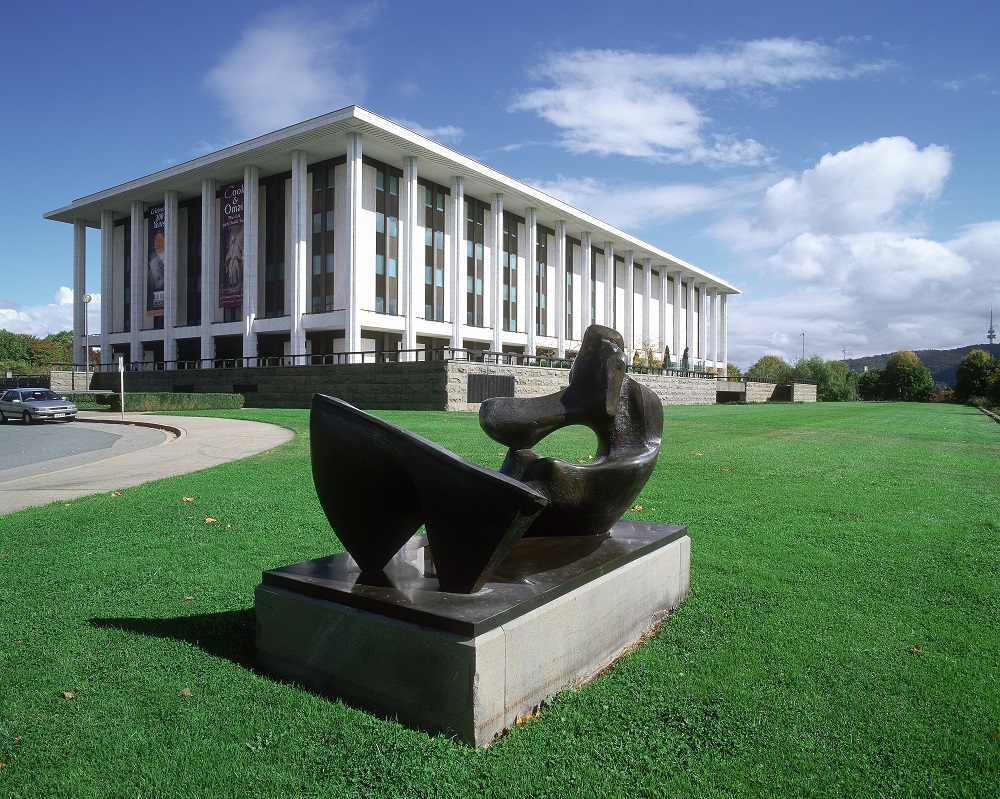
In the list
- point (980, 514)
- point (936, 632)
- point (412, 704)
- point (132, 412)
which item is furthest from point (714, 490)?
point (132, 412)

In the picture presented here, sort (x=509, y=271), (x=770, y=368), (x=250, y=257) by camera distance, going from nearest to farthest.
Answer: (x=250, y=257) → (x=509, y=271) → (x=770, y=368)

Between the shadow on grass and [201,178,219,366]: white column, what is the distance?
4452 cm

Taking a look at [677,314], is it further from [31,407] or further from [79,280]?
[31,407]

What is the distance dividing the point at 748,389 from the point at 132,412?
49985 millimetres

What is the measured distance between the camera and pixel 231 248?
145 ft

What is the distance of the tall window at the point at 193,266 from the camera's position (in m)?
49.9

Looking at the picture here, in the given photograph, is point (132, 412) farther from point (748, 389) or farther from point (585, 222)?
point (748, 389)

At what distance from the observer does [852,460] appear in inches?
509

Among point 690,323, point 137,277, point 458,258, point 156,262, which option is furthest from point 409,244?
point 690,323

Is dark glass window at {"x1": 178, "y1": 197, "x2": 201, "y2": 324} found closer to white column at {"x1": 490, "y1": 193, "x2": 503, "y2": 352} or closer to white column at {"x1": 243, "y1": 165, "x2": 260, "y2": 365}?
white column at {"x1": 243, "y1": 165, "x2": 260, "y2": 365}

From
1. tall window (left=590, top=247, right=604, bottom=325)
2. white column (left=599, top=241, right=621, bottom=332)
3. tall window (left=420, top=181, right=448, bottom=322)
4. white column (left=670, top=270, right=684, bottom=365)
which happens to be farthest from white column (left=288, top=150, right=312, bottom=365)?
white column (left=670, top=270, right=684, bottom=365)

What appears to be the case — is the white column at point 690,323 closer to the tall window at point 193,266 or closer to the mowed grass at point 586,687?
the tall window at point 193,266

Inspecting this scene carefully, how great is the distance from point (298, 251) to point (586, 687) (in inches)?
1581

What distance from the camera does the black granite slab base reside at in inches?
122
